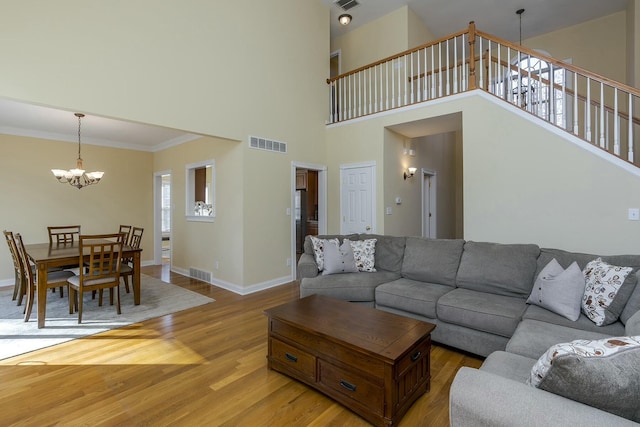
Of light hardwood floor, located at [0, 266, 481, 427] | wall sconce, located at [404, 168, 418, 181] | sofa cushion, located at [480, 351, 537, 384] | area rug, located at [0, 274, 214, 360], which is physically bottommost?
light hardwood floor, located at [0, 266, 481, 427]

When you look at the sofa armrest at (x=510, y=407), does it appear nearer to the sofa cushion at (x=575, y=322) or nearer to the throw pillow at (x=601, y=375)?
the throw pillow at (x=601, y=375)

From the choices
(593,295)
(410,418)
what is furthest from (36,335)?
(593,295)

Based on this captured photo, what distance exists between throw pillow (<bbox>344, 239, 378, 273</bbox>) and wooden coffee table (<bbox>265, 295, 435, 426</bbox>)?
4.05ft

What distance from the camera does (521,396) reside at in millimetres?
1082

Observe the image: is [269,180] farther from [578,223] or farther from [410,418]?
[578,223]

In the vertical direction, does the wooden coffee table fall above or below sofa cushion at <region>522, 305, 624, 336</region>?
below

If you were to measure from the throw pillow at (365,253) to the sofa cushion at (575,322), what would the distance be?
5.54 feet

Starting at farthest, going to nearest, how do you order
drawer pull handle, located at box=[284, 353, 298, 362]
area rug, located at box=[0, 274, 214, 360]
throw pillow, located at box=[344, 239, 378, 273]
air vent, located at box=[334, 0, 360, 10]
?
1. air vent, located at box=[334, 0, 360, 10]
2. throw pillow, located at box=[344, 239, 378, 273]
3. area rug, located at box=[0, 274, 214, 360]
4. drawer pull handle, located at box=[284, 353, 298, 362]

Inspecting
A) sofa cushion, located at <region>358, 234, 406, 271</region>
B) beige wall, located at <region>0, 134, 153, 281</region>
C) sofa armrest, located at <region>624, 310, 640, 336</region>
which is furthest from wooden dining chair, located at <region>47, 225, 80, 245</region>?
sofa armrest, located at <region>624, 310, 640, 336</region>

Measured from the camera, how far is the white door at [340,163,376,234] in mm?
5355

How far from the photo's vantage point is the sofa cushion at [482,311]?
2420mm

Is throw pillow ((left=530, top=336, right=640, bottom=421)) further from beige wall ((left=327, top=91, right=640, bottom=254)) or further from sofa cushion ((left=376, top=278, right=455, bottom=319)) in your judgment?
beige wall ((left=327, top=91, right=640, bottom=254))

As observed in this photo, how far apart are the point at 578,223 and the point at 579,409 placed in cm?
344

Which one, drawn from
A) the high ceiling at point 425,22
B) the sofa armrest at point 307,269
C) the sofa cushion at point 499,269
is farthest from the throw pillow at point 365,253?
the high ceiling at point 425,22
